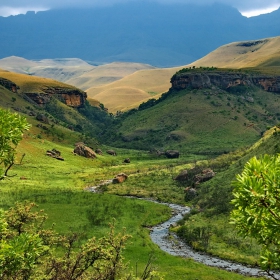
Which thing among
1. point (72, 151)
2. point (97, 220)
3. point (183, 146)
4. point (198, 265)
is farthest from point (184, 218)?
point (183, 146)

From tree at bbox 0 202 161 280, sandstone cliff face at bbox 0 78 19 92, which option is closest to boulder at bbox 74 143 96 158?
sandstone cliff face at bbox 0 78 19 92

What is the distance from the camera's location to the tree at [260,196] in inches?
392

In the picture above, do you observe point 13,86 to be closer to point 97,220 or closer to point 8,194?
point 8,194

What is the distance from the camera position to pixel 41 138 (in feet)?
429

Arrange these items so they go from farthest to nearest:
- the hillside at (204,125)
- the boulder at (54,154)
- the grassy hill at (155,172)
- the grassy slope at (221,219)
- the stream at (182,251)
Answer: the hillside at (204,125) → the boulder at (54,154) → the grassy hill at (155,172) → the grassy slope at (221,219) → the stream at (182,251)

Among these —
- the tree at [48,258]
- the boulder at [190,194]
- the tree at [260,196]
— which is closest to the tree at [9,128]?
the tree at [48,258]

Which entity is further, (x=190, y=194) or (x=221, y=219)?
→ (x=190, y=194)

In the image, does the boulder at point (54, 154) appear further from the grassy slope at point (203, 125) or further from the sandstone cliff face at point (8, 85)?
the sandstone cliff face at point (8, 85)

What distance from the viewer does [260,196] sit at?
32.4ft

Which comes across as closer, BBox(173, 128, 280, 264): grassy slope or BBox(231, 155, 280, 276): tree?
BBox(231, 155, 280, 276): tree

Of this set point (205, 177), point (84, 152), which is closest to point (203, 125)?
point (84, 152)

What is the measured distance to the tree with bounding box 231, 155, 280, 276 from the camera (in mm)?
9969

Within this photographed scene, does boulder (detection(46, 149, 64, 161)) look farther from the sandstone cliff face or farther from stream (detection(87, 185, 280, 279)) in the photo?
the sandstone cliff face

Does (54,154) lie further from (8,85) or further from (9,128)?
(9,128)
